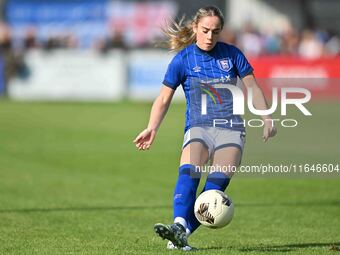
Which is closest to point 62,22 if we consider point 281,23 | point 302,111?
point 281,23

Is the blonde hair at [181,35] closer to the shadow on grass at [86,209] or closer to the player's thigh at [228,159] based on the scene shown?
the player's thigh at [228,159]

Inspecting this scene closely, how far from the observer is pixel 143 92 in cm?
3195

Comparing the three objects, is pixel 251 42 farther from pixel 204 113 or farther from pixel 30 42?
pixel 204 113

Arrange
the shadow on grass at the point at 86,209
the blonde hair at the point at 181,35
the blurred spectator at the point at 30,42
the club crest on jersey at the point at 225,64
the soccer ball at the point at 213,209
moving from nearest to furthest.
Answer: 1. the soccer ball at the point at 213,209
2. the club crest on jersey at the point at 225,64
3. the blonde hair at the point at 181,35
4. the shadow on grass at the point at 86,209
5. the blurred spectator at the point at 30,42

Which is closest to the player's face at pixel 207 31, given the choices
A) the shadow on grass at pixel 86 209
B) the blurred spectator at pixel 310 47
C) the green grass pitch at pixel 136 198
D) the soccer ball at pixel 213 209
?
the soccer ball at pixel 213 209

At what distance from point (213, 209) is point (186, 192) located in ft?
1.17

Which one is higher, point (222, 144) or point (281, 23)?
point (222, 144)

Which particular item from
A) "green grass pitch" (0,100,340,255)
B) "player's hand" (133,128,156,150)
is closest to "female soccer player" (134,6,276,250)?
"player's hand" (133,128,156,150)

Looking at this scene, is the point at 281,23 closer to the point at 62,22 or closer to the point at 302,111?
the point at 62,22

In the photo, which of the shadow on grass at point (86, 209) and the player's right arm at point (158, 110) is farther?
the shadow on grass at point (86, 209)

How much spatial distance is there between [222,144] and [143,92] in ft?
77.2

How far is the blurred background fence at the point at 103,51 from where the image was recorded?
31719 mm

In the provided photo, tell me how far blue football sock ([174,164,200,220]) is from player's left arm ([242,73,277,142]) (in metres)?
0.72

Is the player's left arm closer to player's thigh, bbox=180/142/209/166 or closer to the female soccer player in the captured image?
the female soccer player
